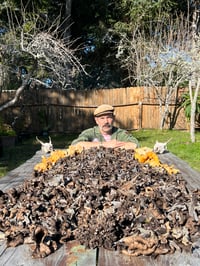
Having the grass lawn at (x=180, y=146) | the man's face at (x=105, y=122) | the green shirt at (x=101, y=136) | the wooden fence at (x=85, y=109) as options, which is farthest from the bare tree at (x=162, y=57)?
the man's face at (x=105, y=122)

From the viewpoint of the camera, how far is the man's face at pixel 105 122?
3.20 m

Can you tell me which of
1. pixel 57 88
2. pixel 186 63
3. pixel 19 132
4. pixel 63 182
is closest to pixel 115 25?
pixel 57 88

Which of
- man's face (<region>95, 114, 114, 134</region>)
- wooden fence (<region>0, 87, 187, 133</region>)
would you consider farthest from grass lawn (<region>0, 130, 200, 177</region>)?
man's face (<region>95, 114, 114, 134</region>)

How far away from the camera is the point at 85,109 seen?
1223 cm

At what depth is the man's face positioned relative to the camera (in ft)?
10.5

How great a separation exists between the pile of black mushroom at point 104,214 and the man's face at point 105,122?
1.47 m

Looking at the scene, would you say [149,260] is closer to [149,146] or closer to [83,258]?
[83,258]

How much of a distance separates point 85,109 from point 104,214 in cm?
1099

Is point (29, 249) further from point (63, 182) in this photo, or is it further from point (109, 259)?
point (63, 182)

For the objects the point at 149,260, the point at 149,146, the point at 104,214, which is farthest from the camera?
the point at 149,146

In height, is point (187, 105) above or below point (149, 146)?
above

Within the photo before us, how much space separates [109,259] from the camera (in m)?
1.15

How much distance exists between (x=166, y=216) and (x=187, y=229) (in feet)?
0.30

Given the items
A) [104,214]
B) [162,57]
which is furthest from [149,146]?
[104,214]
